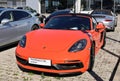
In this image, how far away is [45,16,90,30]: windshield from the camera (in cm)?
738

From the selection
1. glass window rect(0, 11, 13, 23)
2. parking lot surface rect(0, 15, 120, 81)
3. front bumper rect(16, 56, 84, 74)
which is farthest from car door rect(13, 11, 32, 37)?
front bumper rect(16, 56, 84, 74)

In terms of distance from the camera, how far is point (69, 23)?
7527 mm

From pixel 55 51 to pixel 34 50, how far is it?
1.55 feet

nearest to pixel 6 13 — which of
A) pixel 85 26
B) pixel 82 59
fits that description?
pixel 85 26

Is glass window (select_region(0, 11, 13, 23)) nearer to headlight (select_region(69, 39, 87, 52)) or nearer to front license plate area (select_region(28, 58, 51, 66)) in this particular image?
front license plate area (select_region(28, 58, 51, 66))

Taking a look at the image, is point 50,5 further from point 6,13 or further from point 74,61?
point 74,61

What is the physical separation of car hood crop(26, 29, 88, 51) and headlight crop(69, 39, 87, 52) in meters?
0.08

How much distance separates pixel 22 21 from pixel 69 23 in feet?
10.3

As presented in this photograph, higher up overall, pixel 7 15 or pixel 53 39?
pixel 7 15

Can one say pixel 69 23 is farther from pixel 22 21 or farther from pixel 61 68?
pixel 22 21

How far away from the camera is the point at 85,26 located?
7.44 metres

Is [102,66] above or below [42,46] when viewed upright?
below

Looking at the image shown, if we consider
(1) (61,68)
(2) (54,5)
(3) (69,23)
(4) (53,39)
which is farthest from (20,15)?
(2) (54,5)

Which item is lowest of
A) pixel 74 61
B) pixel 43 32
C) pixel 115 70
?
pixel 115 70
